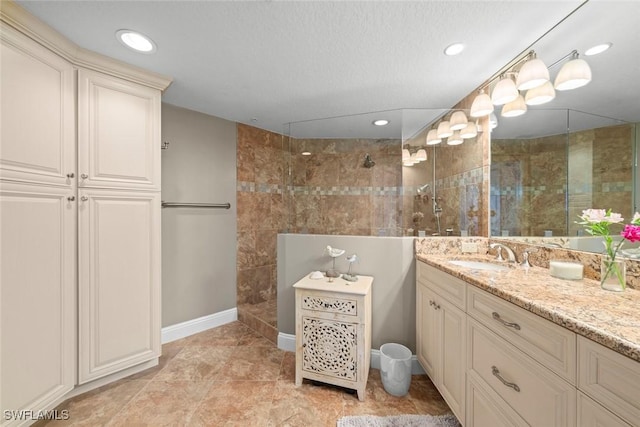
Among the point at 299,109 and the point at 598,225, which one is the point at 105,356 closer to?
the point at 299,109

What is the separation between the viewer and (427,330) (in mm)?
1657

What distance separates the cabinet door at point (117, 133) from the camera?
60.5 inches

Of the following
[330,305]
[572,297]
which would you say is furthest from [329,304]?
[572,297]

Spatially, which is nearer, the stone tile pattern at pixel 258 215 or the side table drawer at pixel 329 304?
the side table drawer at pixel 329 304

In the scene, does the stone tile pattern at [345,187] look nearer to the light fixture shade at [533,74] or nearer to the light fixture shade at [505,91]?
the light fixture shade at [505,91]

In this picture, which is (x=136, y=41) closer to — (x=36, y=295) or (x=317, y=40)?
(x=317, y=40)

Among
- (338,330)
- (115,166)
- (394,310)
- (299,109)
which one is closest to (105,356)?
(115,166)

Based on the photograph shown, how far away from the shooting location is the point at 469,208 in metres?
2.00

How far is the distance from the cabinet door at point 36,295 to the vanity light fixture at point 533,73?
108 inches

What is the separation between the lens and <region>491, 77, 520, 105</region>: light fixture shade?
60.3 inches

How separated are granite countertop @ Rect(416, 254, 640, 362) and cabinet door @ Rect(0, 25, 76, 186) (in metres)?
2.31

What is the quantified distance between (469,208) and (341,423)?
1755 millimetres

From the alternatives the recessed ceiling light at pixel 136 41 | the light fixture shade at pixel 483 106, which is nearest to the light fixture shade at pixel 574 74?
the light fixture shade at pixel 483 106

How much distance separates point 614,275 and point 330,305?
4.40ft
